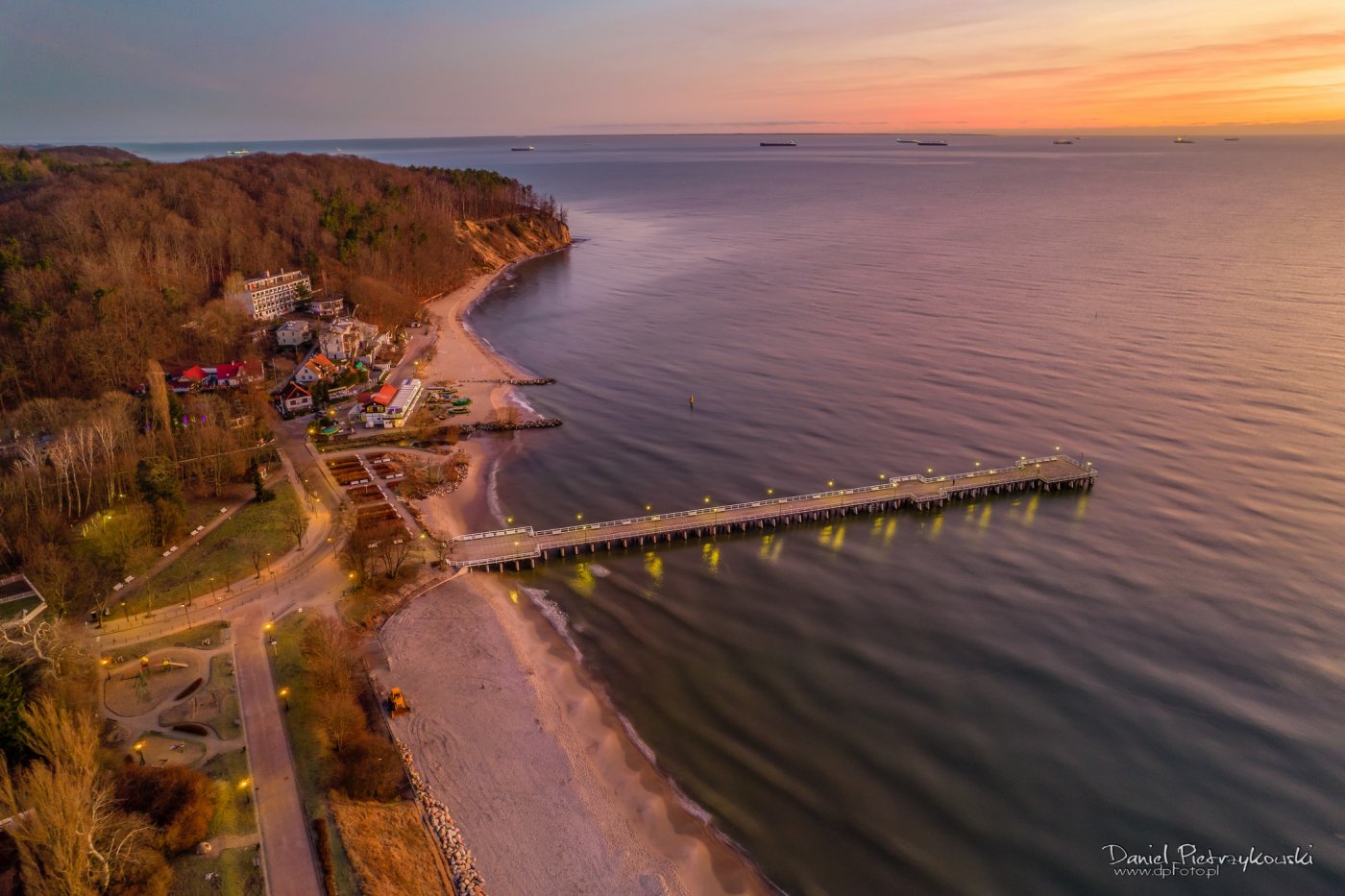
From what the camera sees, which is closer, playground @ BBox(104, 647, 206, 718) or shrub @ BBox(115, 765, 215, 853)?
shrub @ BBox(115, 765, 215, 853)

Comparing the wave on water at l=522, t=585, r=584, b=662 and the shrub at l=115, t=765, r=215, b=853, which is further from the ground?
the shrub at l=115, t=765, r=215, b=853

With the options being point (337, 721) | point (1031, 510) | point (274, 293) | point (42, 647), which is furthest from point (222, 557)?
point (274, 293)

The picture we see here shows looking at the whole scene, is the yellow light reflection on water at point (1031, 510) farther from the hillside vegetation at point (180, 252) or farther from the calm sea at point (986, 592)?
the hillside vegetation at point (180, 252)

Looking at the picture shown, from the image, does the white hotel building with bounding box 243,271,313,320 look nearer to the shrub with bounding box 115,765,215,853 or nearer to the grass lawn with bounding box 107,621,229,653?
the grass lawn with bounding box 107,621,229,653

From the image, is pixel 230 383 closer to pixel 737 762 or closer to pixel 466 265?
pixel 737 762

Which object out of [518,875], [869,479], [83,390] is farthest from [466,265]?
[518,875]

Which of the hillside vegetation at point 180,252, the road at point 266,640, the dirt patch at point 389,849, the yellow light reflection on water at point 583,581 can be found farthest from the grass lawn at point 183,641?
the hillside vegetation at point 180,252

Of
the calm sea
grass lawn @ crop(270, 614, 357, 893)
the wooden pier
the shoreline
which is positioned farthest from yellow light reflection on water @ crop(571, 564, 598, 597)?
grass lawn @ crop(270, 614, 357, 893)
